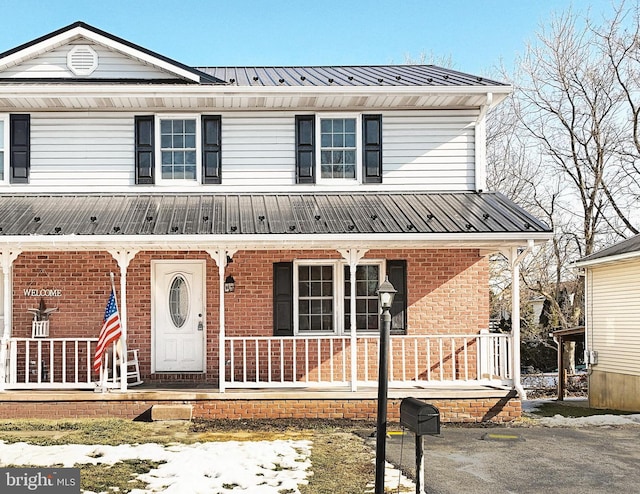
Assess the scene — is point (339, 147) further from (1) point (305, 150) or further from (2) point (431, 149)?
(2) point (431, 149)

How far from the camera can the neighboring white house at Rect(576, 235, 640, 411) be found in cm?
1694

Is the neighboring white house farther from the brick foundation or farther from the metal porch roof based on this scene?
the brick foundation

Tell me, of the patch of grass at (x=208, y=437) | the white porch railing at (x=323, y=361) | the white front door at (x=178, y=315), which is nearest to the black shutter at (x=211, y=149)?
the white front door at (x=178, y=315)

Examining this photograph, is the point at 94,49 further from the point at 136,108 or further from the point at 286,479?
the point at 286,479

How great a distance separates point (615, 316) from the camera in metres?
18.0

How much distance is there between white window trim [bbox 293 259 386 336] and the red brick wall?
0.11 meters

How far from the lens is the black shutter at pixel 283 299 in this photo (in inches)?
482

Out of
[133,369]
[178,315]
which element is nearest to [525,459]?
[178,315]

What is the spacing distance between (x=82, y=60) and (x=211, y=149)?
2.84 meters

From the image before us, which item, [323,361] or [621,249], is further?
[621,249]

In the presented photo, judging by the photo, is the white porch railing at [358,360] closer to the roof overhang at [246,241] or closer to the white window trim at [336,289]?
the white window trim at [336,289]

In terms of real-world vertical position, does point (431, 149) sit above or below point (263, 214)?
above

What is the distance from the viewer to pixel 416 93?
12102 millimetres

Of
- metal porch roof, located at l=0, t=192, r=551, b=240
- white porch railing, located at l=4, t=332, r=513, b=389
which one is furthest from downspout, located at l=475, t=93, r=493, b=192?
white porch railing, located at l=4, t=332, r=513, b=389
